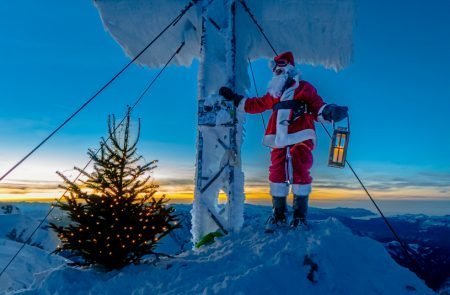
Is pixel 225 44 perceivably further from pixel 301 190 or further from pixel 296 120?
pixel 301 190

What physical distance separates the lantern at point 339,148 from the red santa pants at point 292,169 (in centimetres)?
26

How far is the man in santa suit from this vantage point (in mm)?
4879

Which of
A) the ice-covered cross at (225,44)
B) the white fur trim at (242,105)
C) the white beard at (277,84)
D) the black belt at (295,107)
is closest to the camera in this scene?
the black belt at (295,107)

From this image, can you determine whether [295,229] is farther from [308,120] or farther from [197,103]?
[197,103]

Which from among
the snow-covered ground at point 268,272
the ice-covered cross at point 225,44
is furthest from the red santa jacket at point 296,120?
the snow-covered ground at point 268,272

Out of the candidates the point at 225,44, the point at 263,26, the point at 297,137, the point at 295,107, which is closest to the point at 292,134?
the point at 297,137

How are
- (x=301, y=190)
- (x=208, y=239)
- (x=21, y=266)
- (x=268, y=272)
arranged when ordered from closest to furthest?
(x=268, y=272) → (x=301, y=190) → (x=208, y=239) → (x=21, y=266)

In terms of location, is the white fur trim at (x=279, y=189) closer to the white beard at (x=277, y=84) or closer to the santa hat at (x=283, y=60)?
the white beard at (x=277, y=84)

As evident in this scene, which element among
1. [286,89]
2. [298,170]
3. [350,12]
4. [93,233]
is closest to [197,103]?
[286,89]

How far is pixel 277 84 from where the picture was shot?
5176 millimetres

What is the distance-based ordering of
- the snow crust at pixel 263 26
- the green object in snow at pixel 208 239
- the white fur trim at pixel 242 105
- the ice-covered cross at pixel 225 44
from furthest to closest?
the snow crust at pixel 263 26, the ice-covered cross at pixel 225 44, the white fur trim at pixel 242 105, the green object in snow at pixel 208 239

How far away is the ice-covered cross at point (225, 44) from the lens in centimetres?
591

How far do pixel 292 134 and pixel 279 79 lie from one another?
776 millimetres

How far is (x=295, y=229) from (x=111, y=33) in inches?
201
